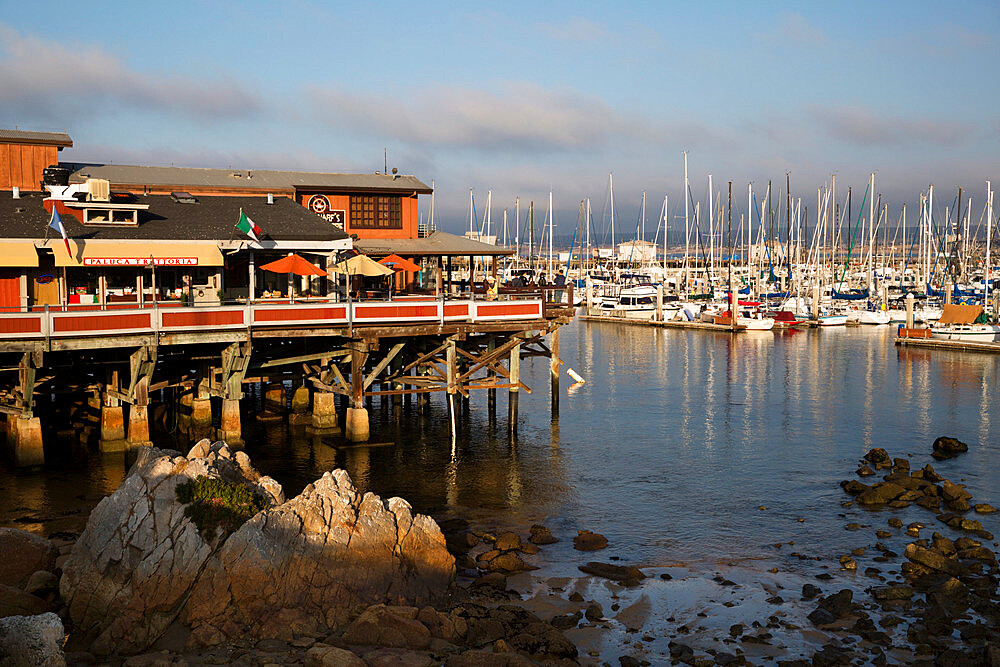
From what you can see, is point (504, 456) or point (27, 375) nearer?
point (27, 375)

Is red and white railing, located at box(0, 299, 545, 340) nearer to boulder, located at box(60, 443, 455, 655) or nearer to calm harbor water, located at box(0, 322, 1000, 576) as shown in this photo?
calm harbor water, located at box(0, 322, 1000, 576)

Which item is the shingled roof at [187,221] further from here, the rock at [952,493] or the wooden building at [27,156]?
the rock at [952,493]

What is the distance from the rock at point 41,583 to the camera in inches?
695

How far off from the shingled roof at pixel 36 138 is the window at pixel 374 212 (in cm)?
1296

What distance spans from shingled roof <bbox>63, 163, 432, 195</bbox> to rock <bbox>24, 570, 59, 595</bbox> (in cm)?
2571

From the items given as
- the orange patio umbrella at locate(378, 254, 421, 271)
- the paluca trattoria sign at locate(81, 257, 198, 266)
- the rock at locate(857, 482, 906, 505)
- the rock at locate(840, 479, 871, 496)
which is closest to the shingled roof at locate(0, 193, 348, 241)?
the paluca trattoria sign at locate(81, 257, 198, 266)

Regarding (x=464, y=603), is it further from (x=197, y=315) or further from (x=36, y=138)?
(x=36, y=138)

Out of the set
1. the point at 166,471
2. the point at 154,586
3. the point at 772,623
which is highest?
the point at 166,471

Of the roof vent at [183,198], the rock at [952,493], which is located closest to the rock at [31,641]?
the rock at [952,493]

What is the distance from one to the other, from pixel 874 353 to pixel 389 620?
62036mm

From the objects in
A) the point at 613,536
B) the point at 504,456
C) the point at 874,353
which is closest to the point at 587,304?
the point at 874,353

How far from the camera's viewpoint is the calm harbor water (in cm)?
2495

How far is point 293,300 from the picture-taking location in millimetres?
31953

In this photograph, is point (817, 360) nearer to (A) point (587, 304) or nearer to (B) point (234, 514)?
(A) point (587, 304)
